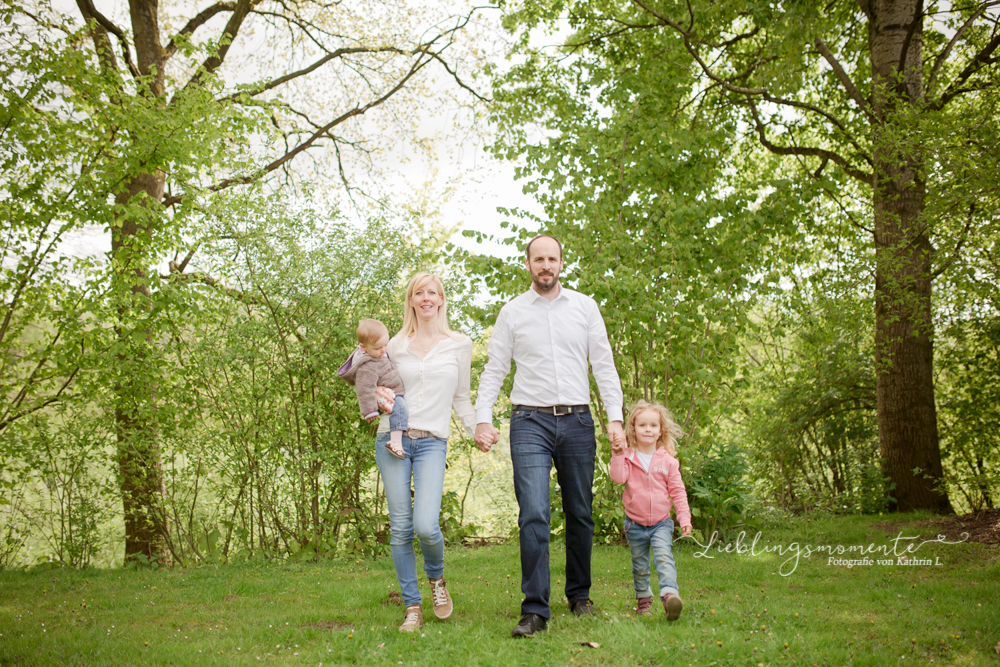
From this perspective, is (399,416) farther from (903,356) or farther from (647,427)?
(903,356)

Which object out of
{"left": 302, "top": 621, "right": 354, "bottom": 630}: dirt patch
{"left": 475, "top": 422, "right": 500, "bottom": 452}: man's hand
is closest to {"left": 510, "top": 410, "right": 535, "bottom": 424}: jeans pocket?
{"left": 475, "top": 422, "right": 500, "bottom": 452}: man's hand

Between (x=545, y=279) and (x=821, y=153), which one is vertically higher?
(x=821, y=153)

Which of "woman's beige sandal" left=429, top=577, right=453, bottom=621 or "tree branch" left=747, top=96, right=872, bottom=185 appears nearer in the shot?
"woman's beige sandal" left=429, top=577, right=453, bottom=621

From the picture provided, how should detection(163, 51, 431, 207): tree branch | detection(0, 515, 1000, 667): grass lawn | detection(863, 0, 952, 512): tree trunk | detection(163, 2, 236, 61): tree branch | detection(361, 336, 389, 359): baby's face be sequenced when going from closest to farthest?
detection(0, 515, 1000, 667): grass lawn → detection(361, 336, 389, 359): baby's face → detection(863, 0, 952, 512): tree trunk → detection(163, 2, 236, 61): tree branch → detection(163, 51, 431, 207): tree branch

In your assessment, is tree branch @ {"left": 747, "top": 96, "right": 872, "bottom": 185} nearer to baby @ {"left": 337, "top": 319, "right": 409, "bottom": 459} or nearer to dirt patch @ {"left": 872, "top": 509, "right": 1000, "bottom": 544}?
dirt patch @ {"left": 872, "top": 509, "right": 1000, "bottom": 544}

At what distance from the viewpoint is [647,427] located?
3.97m

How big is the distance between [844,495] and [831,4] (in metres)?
5.99

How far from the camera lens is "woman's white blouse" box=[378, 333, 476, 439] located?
3.80 metres

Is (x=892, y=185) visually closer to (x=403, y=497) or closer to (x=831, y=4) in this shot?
(x=831, y=4)

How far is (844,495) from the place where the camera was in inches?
327

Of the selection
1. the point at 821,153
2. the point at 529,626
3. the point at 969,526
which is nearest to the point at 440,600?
the point at 529,626

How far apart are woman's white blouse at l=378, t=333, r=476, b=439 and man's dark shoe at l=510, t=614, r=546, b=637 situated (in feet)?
3.20

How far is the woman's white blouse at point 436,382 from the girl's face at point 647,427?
94 cm

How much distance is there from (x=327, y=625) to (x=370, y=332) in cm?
175
